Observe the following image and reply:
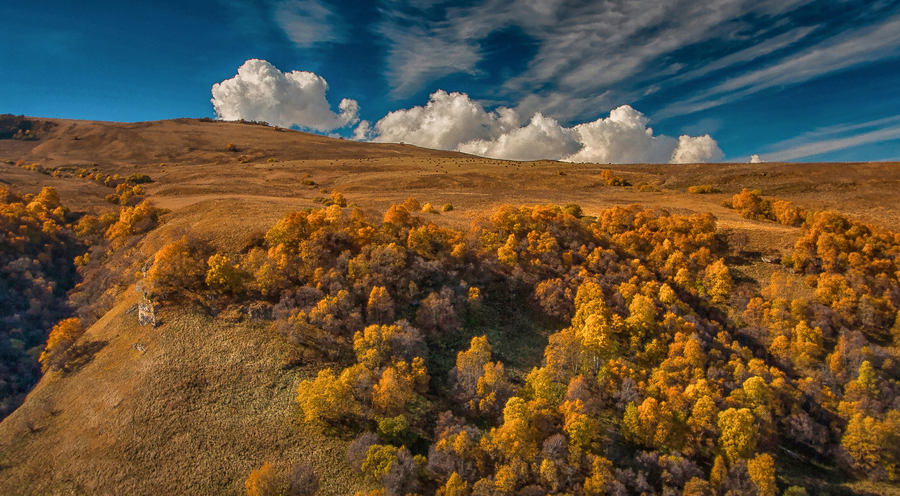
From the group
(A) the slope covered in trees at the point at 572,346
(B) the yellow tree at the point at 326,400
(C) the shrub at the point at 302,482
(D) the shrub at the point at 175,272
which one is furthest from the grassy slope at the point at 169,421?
(D) the shrub at the point at 175,272

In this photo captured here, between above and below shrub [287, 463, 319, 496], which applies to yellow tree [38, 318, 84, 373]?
above

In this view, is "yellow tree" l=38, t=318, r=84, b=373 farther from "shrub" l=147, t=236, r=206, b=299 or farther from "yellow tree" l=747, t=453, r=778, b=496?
"yellow tree" l=747, t=453, r=778, b=496

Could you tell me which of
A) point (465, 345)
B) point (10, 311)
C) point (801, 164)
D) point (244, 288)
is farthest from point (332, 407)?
point (801, 164)

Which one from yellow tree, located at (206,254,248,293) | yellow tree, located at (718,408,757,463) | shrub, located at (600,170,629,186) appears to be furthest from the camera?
shrub, located at (600,170,629,186)

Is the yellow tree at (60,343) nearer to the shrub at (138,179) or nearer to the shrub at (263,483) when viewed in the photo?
the shrub at (263,483)

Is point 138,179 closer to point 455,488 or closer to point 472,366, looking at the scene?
point 472,366

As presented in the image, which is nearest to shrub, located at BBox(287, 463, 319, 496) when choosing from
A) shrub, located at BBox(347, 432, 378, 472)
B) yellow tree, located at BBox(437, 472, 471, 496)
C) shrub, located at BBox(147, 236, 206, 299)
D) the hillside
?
the hillside
